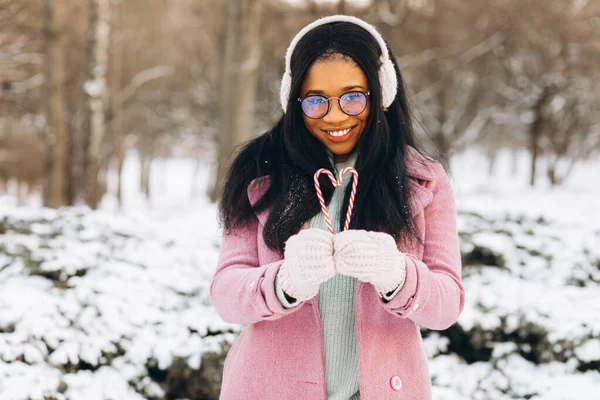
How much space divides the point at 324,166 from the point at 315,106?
21 cm

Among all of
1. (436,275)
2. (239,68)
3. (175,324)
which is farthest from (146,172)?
(436,275)

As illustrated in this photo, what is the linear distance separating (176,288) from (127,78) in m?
17.9

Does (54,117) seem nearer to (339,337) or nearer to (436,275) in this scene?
(339,337)

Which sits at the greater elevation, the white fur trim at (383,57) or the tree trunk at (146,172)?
the white fur trim at (383,57)

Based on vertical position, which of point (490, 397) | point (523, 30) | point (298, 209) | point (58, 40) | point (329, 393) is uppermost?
point (523, 30)

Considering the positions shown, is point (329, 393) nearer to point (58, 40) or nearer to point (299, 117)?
point (299, 117)

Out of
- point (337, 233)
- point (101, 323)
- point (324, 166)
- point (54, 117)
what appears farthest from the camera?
point (54, 117)

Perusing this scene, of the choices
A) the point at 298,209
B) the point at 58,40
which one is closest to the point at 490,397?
the point at 298,209

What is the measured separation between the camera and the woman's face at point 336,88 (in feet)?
5.47

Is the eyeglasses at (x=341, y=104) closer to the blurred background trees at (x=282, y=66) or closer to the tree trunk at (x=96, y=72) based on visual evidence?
the tree trunk at (x=96, y=72)

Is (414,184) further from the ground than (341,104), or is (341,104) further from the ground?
(341,104)

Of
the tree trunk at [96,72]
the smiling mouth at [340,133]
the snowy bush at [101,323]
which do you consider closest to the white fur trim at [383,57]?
the smiling mouth at [340,133]

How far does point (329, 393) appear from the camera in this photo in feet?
5.40

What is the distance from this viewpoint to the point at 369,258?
135cm
